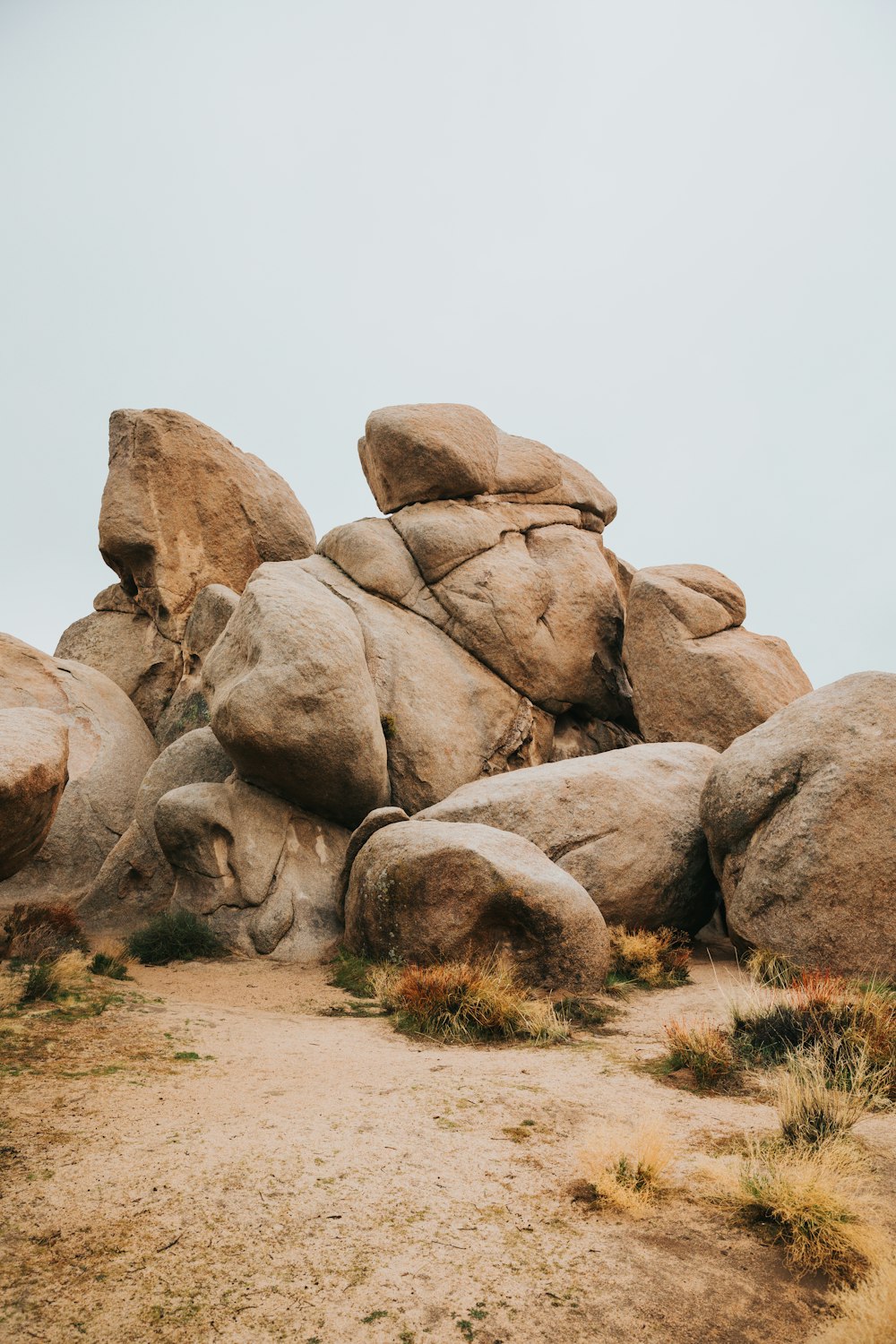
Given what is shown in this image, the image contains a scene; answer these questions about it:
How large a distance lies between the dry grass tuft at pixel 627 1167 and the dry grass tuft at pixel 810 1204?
0.34 metres

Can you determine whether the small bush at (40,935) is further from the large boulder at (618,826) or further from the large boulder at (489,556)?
the large boulder at (489,556)

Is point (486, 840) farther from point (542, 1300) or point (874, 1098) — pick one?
point (542, 1300)

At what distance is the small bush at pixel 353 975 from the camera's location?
1031 centimetres

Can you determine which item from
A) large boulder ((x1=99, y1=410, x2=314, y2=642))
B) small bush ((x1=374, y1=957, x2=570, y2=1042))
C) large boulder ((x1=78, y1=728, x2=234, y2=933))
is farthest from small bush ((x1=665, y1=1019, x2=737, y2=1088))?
large boulder ((x1=99, y1=410, x2=314, y2=642))

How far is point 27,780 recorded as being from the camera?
25.4 feet

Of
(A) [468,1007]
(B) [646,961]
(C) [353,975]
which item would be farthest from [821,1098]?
(C) [353,975]

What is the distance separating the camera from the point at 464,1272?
13.4 ft

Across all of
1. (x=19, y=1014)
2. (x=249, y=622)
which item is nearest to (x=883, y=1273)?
(x=19, y=1014)

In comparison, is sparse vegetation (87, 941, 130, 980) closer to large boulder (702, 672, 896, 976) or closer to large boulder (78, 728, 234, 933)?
large boulder (78, 728, 234, 933)

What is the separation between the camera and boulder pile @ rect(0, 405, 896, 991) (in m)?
10.4

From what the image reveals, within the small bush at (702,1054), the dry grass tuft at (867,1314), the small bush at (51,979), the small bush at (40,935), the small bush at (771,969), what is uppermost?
the dry grass tuft at (867,1314)

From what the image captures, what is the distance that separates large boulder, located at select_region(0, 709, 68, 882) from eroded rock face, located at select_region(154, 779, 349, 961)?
14.6 feet

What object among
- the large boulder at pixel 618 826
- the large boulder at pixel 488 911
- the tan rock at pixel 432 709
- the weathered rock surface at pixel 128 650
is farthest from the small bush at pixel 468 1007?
the weathered rock surface at pixel 128 650

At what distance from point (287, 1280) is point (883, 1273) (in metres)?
2.60
